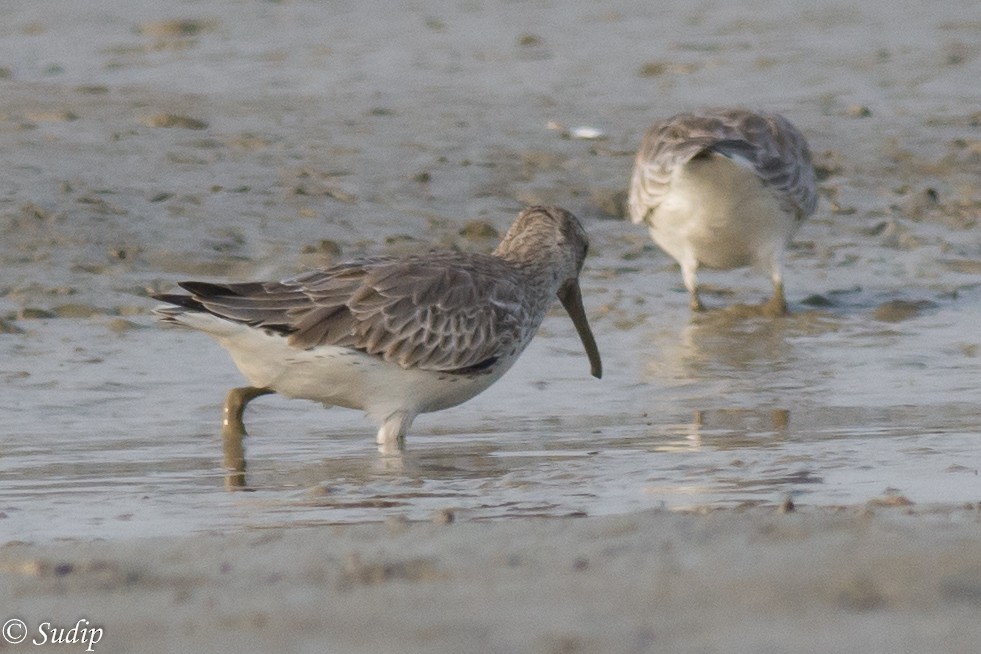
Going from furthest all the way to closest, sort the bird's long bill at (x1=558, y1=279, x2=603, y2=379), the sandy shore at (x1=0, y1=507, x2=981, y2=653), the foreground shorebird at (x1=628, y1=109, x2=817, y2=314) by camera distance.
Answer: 1. the foreground shorebird at (x1=628, y1=109, x2=817, y2=314)
2. the bird's long bill at (x1=558, y1=279, x2=603, y2=379)
3. the sandy shore at (x1=0, y1=507, x2=981, y2=653)

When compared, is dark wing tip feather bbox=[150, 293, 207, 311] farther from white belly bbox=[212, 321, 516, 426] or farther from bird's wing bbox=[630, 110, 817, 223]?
bird's wing bbox=[630, 110, 817, 223]

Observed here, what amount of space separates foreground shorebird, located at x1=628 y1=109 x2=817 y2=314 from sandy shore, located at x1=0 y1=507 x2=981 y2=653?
5725mm

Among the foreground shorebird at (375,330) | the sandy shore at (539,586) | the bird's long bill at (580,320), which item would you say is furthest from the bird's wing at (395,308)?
the sandy shore at (539,586)

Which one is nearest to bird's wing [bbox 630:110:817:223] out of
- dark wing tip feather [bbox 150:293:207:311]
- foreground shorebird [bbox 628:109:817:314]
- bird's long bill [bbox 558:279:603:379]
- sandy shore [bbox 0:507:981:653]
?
foreground shorebird [bbox 628:109:817:314]

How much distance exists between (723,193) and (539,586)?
6714 millimetres

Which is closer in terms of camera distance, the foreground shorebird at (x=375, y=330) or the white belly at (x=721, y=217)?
the foreground shorebird at (x=375, y=330)

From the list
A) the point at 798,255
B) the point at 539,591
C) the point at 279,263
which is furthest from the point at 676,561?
the point at 798,255

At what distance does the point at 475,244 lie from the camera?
12.2 metres

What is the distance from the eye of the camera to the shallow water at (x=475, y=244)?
285 inches

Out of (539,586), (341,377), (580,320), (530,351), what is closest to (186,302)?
(341,377)

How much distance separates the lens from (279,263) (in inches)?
453

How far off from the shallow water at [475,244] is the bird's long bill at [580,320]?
21 cm

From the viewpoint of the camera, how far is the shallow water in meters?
7.24

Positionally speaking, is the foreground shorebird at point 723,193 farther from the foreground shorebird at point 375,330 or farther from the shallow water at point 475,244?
the foreground shorebird at point 375,330
